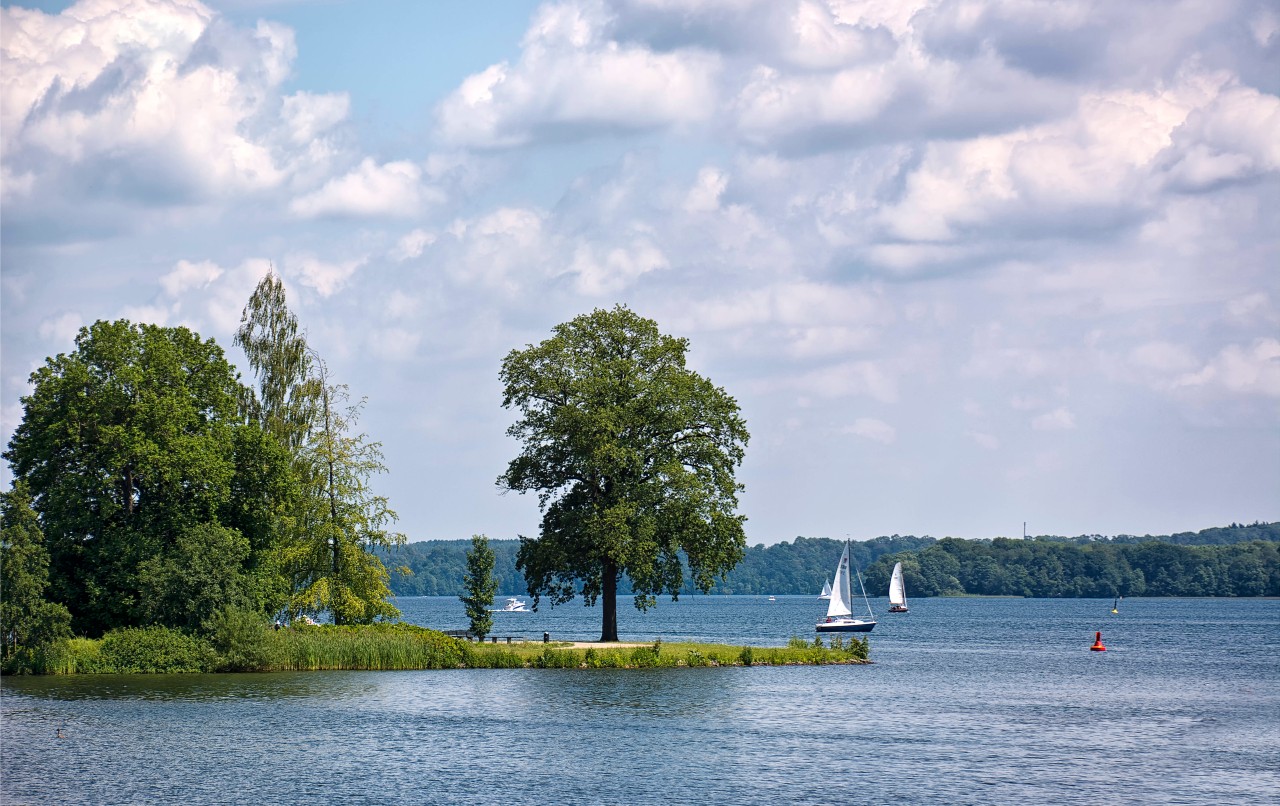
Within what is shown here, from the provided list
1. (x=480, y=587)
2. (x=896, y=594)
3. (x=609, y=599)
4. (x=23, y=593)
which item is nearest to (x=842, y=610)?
(x=609, y=599)

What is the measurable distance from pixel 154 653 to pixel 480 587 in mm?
18604

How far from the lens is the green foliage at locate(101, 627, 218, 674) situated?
6525cm

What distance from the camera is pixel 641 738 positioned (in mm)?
46406

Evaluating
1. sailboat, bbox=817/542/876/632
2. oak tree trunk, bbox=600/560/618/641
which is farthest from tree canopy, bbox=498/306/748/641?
sailboat, bbox=817/542/876/632

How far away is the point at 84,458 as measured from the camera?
6856 centimetres

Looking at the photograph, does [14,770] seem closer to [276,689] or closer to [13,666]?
[276,689]

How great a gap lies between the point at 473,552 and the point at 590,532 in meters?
8.75

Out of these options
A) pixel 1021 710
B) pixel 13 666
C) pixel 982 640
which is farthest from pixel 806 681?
pixel 982 640

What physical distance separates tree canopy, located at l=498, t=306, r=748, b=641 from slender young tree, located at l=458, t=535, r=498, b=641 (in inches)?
87.6

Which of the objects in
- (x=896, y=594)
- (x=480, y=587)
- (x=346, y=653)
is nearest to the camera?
(x=346, y=653)

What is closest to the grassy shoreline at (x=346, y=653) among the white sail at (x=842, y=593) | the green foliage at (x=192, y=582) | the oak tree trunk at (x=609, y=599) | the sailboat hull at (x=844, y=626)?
the green foliage at (x=192, y=582)

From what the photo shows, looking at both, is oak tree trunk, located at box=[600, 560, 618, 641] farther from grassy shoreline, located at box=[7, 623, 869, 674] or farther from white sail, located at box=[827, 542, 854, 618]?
white sail, located at box=[827, 542, 854, 618]

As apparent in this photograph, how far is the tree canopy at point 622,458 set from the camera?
74.6m

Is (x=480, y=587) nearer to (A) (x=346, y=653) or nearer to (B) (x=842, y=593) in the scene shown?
(A) (x=346, y=653)
